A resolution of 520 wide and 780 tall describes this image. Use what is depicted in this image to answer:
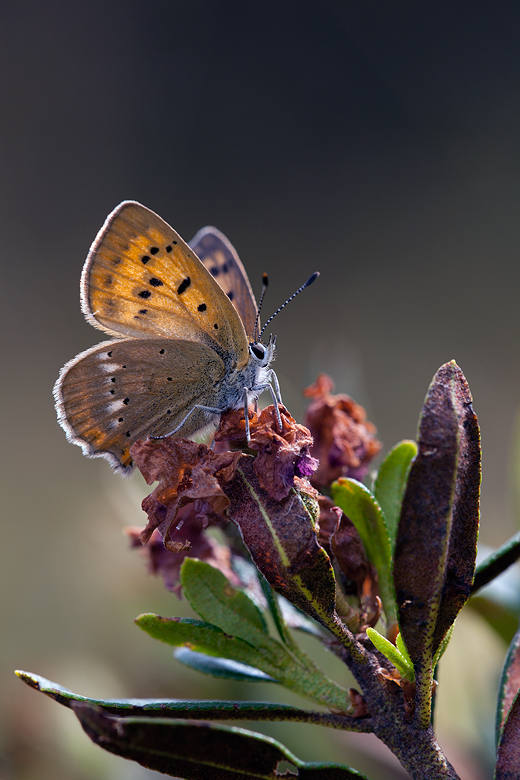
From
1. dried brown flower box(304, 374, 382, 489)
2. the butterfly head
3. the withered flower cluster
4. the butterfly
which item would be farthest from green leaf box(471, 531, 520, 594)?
the butterfly head

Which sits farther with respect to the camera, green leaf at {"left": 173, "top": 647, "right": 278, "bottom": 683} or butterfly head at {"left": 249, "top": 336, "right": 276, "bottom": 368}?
butterfly head at {"left": 249, "top": 336, "right": 276, "bottom": 368}

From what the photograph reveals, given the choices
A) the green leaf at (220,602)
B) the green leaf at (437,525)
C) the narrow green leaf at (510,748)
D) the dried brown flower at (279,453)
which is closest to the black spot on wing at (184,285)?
the dried brown flower at (279,453)

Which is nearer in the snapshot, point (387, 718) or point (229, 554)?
point (387, 718)

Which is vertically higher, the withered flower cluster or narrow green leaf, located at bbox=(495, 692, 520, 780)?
the withered flower cluster

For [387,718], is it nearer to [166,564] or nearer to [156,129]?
[166,564]

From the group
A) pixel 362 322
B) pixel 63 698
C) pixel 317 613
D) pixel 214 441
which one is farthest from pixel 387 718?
pixel 362 322

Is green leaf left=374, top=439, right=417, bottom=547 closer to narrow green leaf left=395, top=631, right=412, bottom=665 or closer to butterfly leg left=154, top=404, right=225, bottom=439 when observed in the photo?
narrow green leaf left=395, top=631, right=412, bottom=665

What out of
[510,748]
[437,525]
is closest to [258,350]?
[437,525]
